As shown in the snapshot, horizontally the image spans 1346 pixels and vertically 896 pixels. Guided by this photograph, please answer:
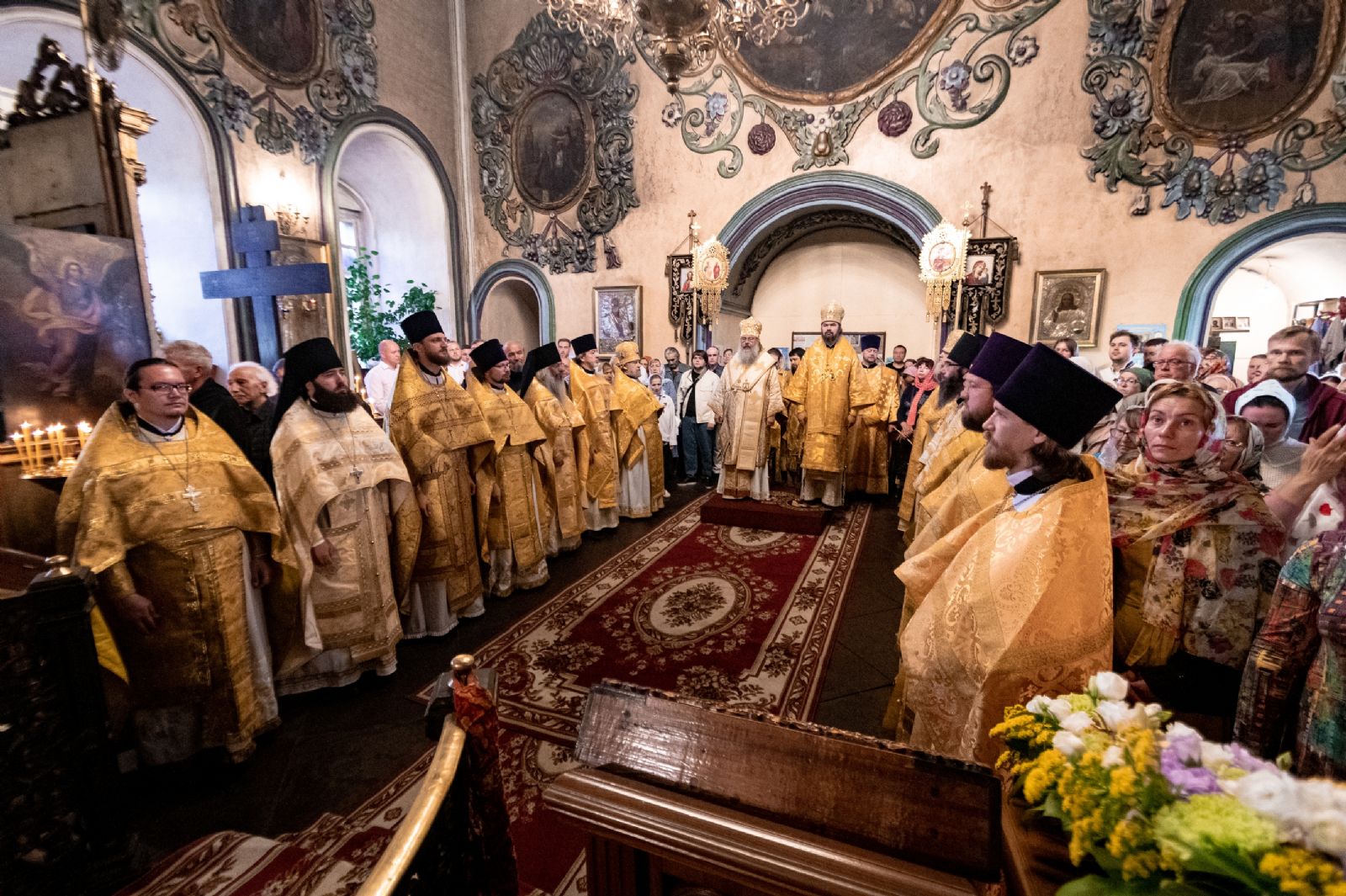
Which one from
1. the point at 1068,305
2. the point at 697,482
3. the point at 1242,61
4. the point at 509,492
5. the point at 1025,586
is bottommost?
the point at 697,482

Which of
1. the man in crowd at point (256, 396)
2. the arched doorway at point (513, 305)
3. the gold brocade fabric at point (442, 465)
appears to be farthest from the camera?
the arched doorway at point (513, 305)

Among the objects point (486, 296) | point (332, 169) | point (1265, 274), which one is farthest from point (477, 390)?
point (1265, 274)

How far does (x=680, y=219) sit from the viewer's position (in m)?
11.3

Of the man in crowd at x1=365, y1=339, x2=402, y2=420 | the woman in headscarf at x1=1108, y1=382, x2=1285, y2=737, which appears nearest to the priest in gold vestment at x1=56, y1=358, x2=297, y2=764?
the woman in headscarf at x1=1108, y1=382, x2=1285, y2=737

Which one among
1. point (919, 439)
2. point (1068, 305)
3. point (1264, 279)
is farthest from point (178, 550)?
point (1264, 279)

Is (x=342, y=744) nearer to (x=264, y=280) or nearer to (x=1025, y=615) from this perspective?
(x=1025, y=615)

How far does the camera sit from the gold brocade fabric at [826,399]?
688cm

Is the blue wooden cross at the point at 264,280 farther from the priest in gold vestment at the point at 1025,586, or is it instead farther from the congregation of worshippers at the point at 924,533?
the priest in gold vestment at the point at 1025,586

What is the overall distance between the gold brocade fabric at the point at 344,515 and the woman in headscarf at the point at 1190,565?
3.58 metres

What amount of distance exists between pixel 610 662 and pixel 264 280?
5808 mm

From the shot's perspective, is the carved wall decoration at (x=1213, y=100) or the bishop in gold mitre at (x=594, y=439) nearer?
the bishop in gold mitre at (x=594, y=439)

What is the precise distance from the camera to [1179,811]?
2.42ft

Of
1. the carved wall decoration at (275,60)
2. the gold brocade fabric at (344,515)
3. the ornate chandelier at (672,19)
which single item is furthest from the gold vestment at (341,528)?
the carved wall decoration at (275,60)

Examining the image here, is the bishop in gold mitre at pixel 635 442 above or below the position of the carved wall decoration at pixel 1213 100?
below
